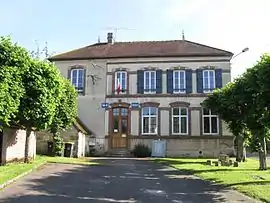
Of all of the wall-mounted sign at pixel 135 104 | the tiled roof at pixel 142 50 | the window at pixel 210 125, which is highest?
the tiled roof at pixel 142 50

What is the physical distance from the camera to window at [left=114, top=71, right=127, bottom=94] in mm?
34375

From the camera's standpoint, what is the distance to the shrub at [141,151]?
1270 inches

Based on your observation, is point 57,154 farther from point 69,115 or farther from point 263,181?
point 263,181

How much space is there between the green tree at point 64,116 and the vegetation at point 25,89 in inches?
155

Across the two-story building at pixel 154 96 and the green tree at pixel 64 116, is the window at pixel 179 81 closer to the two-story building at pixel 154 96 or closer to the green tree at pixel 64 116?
the two-story building at pixel 154 96

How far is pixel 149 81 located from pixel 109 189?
22.6 metres

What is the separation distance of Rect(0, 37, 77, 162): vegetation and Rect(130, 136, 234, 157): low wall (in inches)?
601

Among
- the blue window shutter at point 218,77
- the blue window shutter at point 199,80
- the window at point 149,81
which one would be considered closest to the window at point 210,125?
the blue window shutter at point 199,80

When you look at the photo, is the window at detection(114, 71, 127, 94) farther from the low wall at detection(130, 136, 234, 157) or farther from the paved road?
the paved road

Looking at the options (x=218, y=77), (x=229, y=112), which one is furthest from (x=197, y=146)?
(x=229, y=112)

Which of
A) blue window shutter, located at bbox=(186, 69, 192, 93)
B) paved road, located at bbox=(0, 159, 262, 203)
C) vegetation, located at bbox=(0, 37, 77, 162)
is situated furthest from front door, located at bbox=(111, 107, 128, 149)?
paved road, located at bbox=(0, 159, 262, 203)

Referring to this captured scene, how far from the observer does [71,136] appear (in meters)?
28.0

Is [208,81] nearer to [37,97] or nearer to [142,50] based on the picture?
[142,50]

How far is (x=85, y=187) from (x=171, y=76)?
22704 mm
